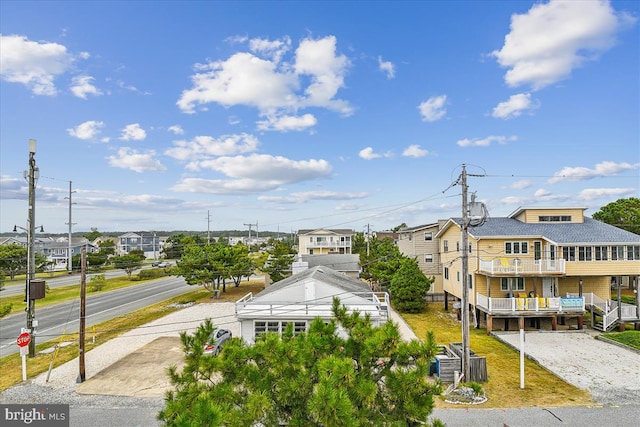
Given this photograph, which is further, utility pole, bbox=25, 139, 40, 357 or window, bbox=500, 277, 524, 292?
window, bbox=500, 277, 524, 292

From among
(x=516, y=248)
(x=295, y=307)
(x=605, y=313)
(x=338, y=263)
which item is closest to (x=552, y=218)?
(x=516, y=248)

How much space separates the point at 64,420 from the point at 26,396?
3395mm

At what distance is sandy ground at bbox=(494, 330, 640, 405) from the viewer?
13.4 m

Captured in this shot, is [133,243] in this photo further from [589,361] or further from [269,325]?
[589,361]

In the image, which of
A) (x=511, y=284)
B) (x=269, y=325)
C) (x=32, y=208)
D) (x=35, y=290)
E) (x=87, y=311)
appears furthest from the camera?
(x=87, y=311)

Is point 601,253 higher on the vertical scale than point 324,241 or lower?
higher

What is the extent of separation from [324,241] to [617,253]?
46.4 meters

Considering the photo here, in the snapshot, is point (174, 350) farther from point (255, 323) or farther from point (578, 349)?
point (578, 349)

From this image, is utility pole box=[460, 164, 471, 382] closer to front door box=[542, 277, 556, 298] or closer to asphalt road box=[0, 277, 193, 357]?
front door box=[542, 277, 556, 298]

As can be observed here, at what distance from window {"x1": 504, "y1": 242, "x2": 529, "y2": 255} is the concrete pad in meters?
19.9

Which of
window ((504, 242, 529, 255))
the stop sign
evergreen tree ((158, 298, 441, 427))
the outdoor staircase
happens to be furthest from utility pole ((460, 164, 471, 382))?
the stop sign

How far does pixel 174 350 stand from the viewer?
19312 millimetres

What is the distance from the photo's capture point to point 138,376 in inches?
612

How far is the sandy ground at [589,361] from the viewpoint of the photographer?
43.9 feet
